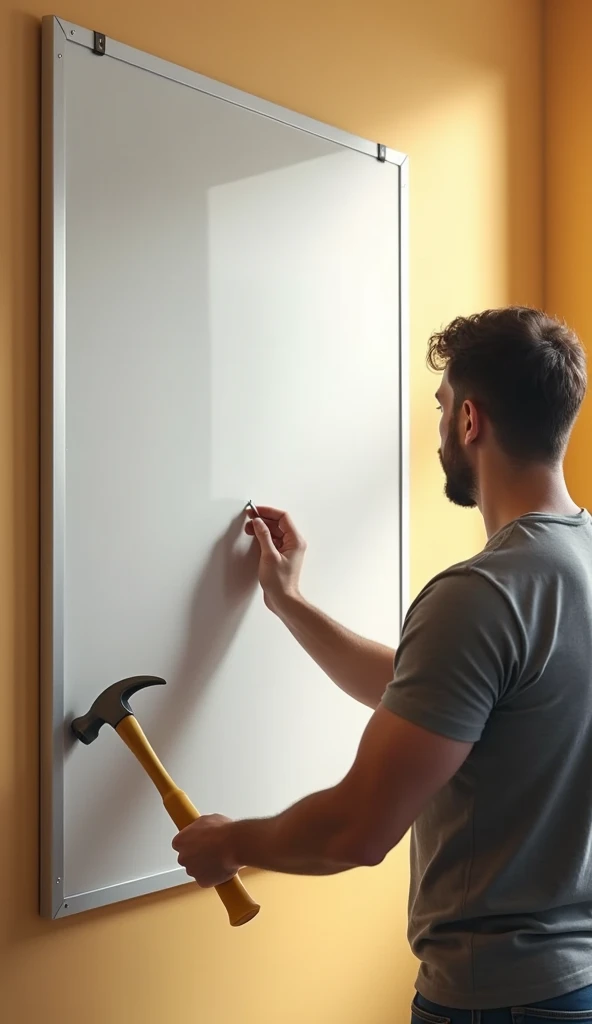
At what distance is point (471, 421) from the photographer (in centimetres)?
141

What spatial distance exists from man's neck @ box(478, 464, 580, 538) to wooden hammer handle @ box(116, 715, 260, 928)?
531 mm

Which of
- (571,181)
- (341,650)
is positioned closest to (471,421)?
(341,650)

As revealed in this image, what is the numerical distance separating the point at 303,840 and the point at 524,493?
0.51m

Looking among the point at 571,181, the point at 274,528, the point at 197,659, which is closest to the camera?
the point at 197,659

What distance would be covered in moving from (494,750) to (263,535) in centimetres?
57

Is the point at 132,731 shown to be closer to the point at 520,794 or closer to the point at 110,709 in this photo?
the point at 110,709

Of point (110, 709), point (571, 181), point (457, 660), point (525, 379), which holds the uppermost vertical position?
point (571, 181)

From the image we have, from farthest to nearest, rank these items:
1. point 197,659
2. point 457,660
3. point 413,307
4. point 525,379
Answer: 1. point 413,307
2. point 197,659
3. point 525,379
4. point 457,660

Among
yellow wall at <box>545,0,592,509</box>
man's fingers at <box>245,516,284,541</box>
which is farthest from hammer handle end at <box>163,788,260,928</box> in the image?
yellow wall at <box>545,0,592,509</box>

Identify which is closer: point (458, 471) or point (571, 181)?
point (458, 471)

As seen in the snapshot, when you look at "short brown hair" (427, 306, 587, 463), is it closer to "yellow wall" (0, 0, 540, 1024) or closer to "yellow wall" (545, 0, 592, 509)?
"yellow wall" (0, 0, 540, 1024)

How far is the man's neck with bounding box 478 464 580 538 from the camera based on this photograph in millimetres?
A: 1381

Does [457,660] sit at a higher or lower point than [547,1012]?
higher

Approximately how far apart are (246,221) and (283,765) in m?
0.88
